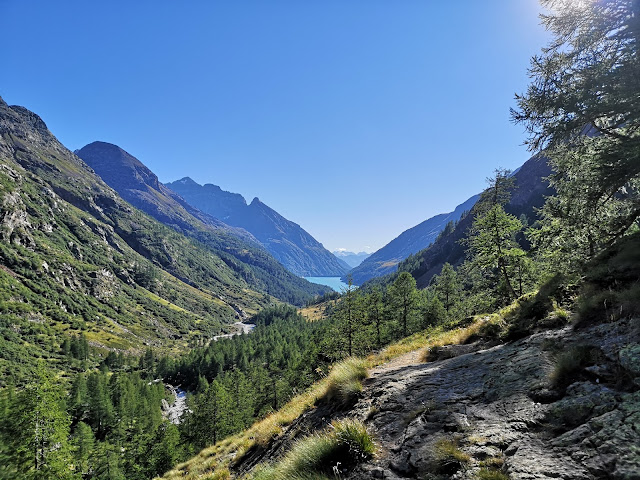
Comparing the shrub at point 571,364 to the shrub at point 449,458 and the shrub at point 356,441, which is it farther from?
the shrub at point 356,441

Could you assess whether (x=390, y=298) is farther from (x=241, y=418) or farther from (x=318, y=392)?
(x=318, y=392)

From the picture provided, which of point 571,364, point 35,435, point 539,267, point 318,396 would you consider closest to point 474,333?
point 318,396

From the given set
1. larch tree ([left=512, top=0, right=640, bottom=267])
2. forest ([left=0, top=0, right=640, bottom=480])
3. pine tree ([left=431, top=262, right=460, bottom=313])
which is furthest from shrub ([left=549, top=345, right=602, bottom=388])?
pine tree ([left=431, top=262, right=460, bottom=313])

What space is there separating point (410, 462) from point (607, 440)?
273 cm

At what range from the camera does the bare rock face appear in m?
3.81

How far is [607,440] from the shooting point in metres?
3.76

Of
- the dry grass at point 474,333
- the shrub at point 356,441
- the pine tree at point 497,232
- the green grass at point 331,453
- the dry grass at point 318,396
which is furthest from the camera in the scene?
the pine tree at point 497,232

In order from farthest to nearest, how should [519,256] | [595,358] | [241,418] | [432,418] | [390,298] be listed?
[241,418]
[390,298]
[519,256]
[432,418]
[595,358]

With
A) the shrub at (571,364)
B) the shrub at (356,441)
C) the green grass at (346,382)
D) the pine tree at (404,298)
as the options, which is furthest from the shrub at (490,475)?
the pine tree at (404,298)

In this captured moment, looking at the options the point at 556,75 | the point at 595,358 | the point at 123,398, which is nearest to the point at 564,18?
the point at 556,75

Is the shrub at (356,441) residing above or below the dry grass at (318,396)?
above

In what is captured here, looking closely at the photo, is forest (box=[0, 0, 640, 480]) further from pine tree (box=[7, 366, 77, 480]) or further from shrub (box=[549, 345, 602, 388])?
shrub (box=[549, 345, 602, 388])

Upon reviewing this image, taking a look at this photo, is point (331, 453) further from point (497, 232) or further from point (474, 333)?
point (497, 232)

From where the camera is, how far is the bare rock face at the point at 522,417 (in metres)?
3.81
